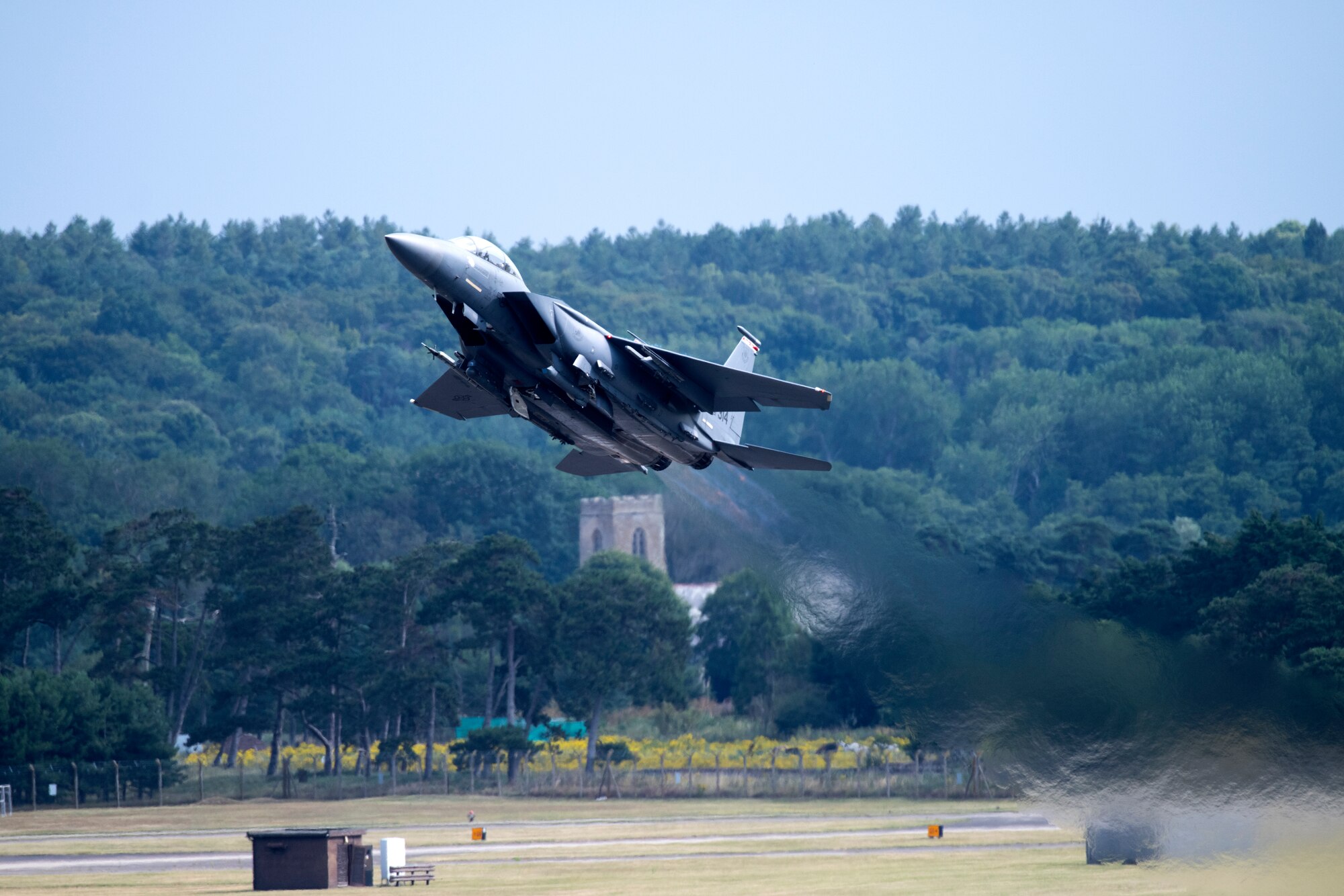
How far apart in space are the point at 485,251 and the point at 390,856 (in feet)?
49.6

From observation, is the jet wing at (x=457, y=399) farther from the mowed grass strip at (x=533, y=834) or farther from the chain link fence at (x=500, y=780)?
the chain link fence at (x=500, y=780)

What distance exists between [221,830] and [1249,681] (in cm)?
3687

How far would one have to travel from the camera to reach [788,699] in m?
73.2

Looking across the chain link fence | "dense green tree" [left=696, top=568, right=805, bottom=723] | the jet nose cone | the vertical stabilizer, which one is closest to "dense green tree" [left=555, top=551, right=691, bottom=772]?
"dense green tree" [left=696, top=568, right=805, bottom=723]

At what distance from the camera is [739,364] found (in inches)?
1511

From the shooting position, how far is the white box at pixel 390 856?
3897cm

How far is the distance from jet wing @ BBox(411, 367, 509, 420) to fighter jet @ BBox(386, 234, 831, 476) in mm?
34

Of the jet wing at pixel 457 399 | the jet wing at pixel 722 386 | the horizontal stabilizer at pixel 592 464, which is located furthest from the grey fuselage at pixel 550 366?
the horizontal stabilizer at pixel 592 464

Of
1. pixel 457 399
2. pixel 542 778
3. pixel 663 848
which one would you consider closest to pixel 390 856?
pixel 663 848

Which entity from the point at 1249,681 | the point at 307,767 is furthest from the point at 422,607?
the point at 1249,681

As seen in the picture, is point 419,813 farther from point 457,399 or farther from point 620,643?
point 457,399

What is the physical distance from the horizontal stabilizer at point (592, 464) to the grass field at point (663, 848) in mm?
8939

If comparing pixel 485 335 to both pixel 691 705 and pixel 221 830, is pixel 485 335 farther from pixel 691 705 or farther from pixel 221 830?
pixel 691 705

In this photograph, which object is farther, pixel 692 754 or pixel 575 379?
pixel 692 754
